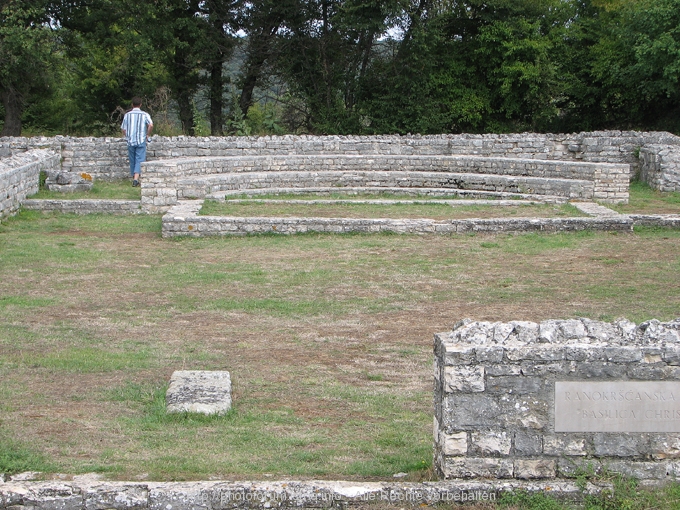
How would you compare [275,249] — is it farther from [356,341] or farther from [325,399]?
[325,399]

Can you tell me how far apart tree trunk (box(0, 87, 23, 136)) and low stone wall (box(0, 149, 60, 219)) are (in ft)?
32.7

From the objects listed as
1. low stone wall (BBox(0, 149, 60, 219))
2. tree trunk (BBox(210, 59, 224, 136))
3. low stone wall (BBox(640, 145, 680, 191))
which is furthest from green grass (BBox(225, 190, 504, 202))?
tree trunk (BBox(210, 59, 224, 136))

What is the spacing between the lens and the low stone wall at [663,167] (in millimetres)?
17703

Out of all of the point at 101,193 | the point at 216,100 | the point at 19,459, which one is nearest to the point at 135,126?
the point at 101,193

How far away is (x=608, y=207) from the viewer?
50.0ft

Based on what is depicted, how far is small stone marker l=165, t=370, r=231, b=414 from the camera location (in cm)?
545

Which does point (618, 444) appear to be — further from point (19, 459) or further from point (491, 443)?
point (19, 459)

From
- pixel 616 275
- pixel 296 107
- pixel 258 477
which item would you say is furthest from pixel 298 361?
pixel 296 107

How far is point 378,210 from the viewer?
1477 centimetres

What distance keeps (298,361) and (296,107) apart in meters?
22.3

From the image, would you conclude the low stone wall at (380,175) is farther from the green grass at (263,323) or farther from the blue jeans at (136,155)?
the green grass at (263,323)

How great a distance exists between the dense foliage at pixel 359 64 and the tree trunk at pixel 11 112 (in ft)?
0.15

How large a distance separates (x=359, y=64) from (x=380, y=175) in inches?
445

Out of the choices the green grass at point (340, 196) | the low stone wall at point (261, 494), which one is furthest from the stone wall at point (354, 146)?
the low stone wall at point (261, 494)
